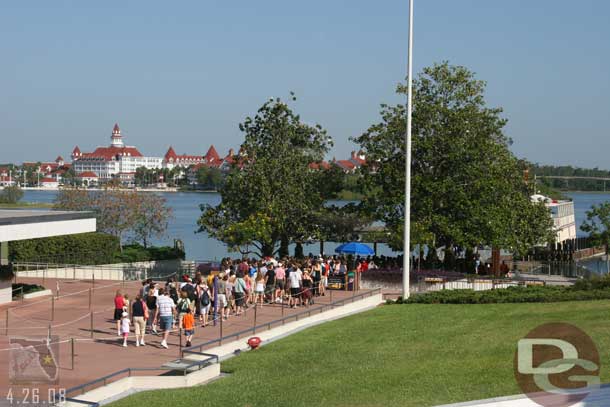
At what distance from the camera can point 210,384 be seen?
635 inches

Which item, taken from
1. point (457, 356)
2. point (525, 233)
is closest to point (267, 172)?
point (525, 233)

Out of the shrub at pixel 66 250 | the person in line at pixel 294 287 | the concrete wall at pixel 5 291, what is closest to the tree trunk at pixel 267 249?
the shrub at pixel 66 250

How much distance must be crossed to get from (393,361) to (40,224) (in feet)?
52.8

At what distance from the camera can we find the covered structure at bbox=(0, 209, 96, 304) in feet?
88.3

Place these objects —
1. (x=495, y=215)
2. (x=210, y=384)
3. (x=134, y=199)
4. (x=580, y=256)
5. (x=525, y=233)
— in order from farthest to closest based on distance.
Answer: (x=580, y=256)
(x=134, y=199)
(x=525, y=233)
(x=495, y=215)
(x=210, y=384)

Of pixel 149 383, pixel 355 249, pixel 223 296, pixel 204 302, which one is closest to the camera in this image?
pixel 149 383

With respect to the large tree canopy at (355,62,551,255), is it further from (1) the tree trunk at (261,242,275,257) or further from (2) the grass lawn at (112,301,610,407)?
(2) the grass lawn at (112,301,610,407)

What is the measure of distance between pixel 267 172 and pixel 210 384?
80.9 ft

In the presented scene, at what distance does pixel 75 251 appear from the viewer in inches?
1683

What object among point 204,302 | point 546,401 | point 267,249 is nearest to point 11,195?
point 267,249

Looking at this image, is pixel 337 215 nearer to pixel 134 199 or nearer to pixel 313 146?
pixel 313 146

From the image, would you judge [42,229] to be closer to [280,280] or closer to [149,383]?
[280,280]

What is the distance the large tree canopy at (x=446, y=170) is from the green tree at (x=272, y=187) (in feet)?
11.0

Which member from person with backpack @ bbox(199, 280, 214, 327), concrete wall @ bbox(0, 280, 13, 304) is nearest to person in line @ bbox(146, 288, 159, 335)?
person with backpack @ bbox(199, 280, 214, 327)
